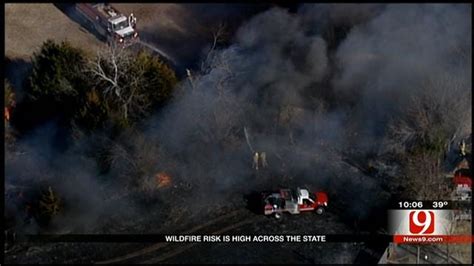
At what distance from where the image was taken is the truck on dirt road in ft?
153

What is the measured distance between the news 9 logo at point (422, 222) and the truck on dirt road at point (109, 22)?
17.5 metres

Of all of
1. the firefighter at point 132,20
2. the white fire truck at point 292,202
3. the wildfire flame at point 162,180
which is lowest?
the white fire truck at point 292,202

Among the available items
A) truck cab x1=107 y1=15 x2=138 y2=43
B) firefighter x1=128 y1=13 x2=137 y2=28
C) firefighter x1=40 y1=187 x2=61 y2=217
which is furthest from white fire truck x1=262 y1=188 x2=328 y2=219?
firefighter x1=128 y1=13 x2=137 y2=28

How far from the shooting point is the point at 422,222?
36.8m

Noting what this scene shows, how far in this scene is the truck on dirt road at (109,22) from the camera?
153 feet

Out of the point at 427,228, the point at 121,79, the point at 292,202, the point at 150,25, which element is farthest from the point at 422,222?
the point at 150,25

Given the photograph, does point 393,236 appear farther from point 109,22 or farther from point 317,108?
point 109,22

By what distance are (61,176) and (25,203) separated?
2.04 m

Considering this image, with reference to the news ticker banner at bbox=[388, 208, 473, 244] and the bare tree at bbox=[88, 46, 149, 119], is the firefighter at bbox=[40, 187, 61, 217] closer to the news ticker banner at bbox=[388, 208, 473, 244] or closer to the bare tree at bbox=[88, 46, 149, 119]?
the bare tree at bbox=[88, 46, 149, 119]

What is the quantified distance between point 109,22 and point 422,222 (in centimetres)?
1986

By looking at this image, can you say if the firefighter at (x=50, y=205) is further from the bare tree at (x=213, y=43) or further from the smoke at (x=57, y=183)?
the bare tree at (x=213, y=43)

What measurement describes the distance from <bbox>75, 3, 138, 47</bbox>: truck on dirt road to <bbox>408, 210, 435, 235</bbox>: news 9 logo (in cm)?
1752

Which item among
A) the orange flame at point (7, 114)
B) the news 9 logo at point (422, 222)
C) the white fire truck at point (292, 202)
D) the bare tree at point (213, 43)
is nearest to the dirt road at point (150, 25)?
the bare tree at point (213, 43)

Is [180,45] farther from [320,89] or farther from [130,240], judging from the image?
[130,240]
